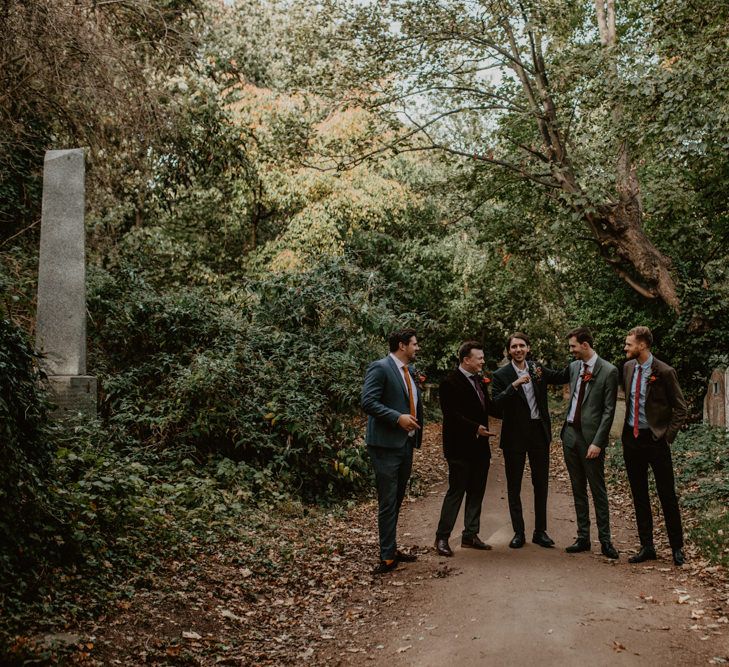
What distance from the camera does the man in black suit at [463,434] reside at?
295 inches

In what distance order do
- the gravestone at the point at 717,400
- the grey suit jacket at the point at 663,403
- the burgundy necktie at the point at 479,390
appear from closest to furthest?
the grey suit jacket at the point at 663,403
the burgundy necktie at the point at 479,390
the gravestone at the point at 717,400

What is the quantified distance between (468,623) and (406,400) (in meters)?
2.27

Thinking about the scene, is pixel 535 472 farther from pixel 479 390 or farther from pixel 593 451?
pixel 479 390

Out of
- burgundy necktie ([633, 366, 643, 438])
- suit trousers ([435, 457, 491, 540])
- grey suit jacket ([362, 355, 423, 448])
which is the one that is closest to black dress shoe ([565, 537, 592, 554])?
suit trousers ([435, 457, 491, 540])

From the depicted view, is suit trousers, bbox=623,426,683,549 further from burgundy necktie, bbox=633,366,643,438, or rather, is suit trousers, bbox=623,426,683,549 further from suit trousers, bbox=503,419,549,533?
suit trousers, bbox=503,419,549,533

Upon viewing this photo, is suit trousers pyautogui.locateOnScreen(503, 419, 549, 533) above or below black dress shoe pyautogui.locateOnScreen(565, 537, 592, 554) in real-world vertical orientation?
above

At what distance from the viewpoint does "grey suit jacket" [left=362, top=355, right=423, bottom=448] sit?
6941mm

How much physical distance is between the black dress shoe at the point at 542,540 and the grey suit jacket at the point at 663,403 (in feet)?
5.46

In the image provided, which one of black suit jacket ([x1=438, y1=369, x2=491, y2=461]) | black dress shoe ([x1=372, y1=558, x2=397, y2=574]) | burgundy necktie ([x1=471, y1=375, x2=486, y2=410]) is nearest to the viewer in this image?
black dress shoe ([x1=372, y1=558, x2=397, y2=574])

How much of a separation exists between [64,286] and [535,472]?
19.6ft

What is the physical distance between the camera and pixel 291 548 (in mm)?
7816

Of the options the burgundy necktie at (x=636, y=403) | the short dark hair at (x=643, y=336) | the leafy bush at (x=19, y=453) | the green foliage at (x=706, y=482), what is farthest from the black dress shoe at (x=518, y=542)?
the leafy bush at (x=19, y=453)

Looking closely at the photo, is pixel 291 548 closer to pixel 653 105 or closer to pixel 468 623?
pixel 468 623

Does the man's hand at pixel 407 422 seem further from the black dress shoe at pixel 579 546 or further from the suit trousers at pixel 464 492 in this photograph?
the black dress shoe at pixel 579 546
